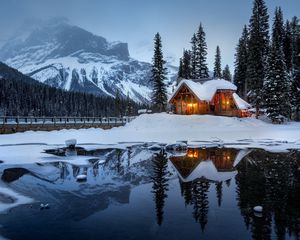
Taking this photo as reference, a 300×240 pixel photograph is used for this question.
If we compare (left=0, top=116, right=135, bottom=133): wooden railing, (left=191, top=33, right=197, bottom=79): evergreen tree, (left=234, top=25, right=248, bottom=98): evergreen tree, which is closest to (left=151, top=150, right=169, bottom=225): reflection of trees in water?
(left=0, top=116, right=135, bottom=133): wooden railing

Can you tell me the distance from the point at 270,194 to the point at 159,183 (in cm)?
496

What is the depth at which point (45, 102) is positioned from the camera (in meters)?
148

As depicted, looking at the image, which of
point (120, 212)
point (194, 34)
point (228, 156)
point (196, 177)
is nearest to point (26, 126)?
point (228, 156)

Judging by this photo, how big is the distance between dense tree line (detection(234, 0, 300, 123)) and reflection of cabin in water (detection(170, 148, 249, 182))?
2908 centimetres

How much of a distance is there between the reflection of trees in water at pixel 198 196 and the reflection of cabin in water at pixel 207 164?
0.84m

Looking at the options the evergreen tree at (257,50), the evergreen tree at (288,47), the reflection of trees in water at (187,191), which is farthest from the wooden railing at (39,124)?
the evergreen tree at (288,47)

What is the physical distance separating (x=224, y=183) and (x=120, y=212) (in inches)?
Result: 249

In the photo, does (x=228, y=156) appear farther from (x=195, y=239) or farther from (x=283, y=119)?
(x=283, y=119)

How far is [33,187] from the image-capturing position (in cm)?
1499

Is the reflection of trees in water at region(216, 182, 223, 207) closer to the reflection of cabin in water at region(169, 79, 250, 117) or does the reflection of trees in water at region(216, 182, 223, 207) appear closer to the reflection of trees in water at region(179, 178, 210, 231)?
the reflection of trees in water at region(179, 178, 210, 231)

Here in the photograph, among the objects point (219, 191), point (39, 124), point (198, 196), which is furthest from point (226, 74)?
point (198, 196)

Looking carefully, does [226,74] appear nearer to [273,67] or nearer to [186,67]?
[186,67]

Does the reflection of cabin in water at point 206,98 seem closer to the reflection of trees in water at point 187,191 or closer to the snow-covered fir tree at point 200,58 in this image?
the snow-covered fir tree at point 200,58

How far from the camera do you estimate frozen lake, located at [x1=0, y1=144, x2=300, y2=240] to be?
966 centimetres
